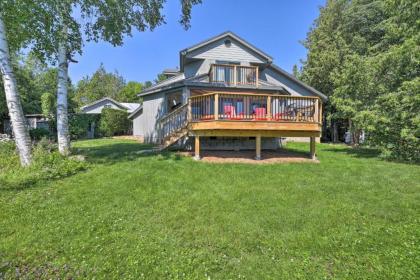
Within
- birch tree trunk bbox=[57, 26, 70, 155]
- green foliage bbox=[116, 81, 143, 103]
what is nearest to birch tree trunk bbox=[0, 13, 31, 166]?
birch tree trunk bbox=[57, 26, 70, 155]

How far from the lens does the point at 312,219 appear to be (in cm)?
471

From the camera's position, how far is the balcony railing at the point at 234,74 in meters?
12.5

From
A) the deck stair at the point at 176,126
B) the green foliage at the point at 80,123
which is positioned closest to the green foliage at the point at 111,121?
the green foliage at the point at 80,123

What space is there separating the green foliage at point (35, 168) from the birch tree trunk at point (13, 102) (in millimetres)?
323

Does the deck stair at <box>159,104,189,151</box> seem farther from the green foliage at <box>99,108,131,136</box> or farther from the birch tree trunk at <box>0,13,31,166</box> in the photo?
the green foliage at <box>99,108,131,136</box>

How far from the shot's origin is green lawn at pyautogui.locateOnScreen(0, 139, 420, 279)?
343cm

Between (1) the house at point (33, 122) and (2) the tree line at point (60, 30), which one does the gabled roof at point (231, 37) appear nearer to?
(2) the tree line at point (60, 30)

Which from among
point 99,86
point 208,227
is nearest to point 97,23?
point 208,227

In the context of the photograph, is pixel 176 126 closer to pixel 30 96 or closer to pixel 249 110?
pixel 249 110

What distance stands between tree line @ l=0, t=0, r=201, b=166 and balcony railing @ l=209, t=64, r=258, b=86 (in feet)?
9.79

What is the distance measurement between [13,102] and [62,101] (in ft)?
5.24

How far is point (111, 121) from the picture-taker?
81.2 ft

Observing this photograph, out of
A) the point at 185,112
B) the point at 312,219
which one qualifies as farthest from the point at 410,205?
the point at 185,112

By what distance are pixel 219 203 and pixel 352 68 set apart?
13.4 meters
